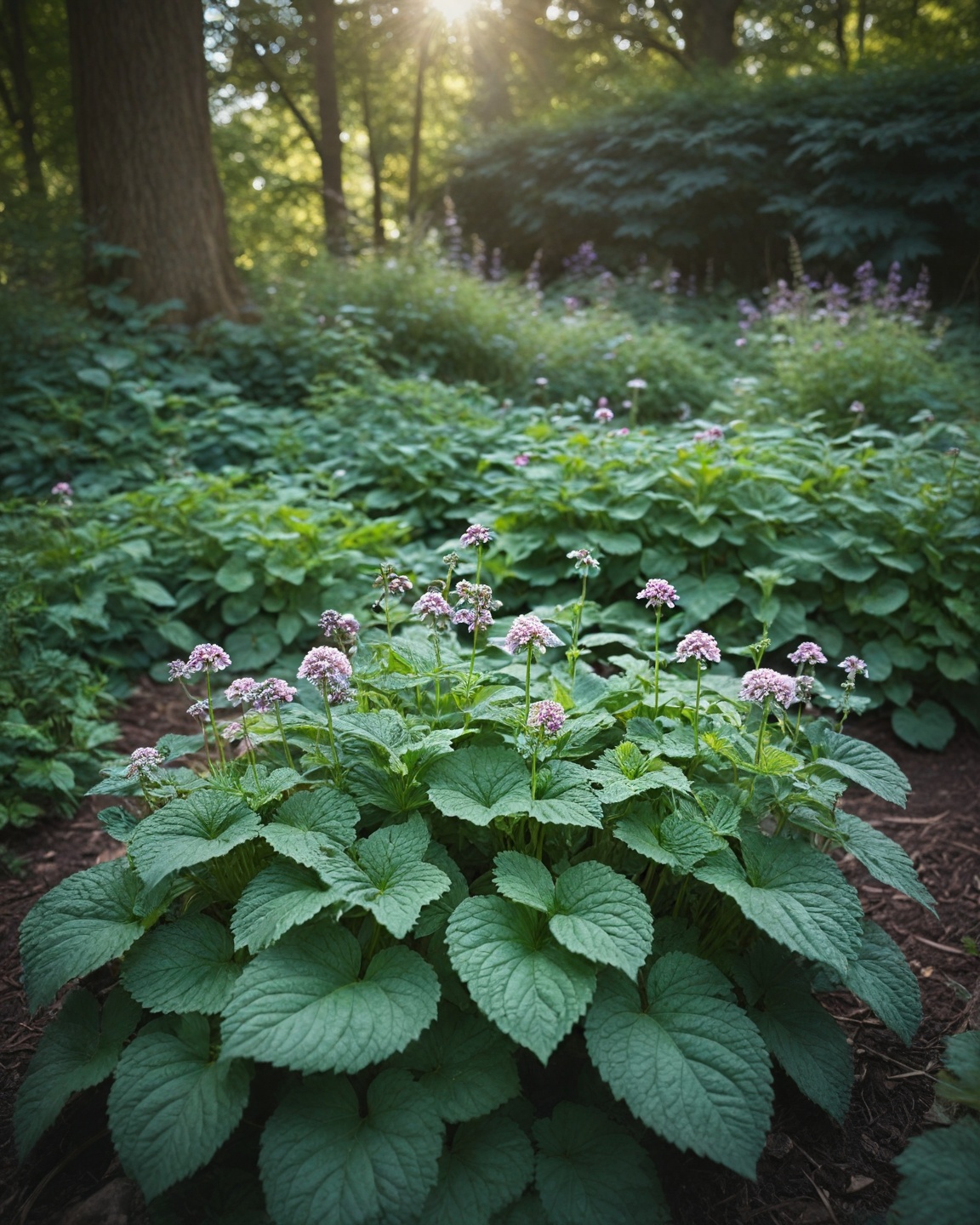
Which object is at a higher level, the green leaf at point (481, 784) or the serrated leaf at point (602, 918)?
the green leaf at point (481, 784)

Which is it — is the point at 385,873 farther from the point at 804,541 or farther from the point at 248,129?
the point at 248,129

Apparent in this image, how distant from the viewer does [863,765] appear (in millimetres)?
1713

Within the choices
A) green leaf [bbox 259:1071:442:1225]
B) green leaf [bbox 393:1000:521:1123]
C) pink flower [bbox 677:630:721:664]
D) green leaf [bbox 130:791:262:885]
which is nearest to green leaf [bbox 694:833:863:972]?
pink flower [bbox 677:630:721:664]

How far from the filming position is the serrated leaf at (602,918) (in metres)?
1.27

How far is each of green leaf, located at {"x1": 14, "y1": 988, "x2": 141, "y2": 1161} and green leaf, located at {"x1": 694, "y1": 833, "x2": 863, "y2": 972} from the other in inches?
43.4

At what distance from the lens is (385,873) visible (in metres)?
1.42

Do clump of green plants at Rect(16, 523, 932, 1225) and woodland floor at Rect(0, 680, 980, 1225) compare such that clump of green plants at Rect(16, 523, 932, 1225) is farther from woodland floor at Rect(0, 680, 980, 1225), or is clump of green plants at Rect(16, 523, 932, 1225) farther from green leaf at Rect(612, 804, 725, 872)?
woodland floor at Rect(0, 680, 980, 1225)

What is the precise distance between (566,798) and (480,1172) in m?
0.62

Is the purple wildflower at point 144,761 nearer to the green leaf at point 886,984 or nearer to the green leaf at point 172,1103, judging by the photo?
the green leaf at point 172,1103

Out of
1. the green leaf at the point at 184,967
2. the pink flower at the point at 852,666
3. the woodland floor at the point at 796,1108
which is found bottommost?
the woodland floor at the point at 796,1108

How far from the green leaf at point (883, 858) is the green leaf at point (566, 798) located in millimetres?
537

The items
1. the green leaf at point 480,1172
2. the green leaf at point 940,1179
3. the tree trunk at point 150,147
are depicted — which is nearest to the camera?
the green leaf at point 940,1179

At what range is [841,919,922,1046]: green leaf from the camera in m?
1.49

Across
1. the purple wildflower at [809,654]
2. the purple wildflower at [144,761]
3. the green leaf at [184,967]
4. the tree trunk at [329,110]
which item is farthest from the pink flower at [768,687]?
the tree trunk at [329,110]
